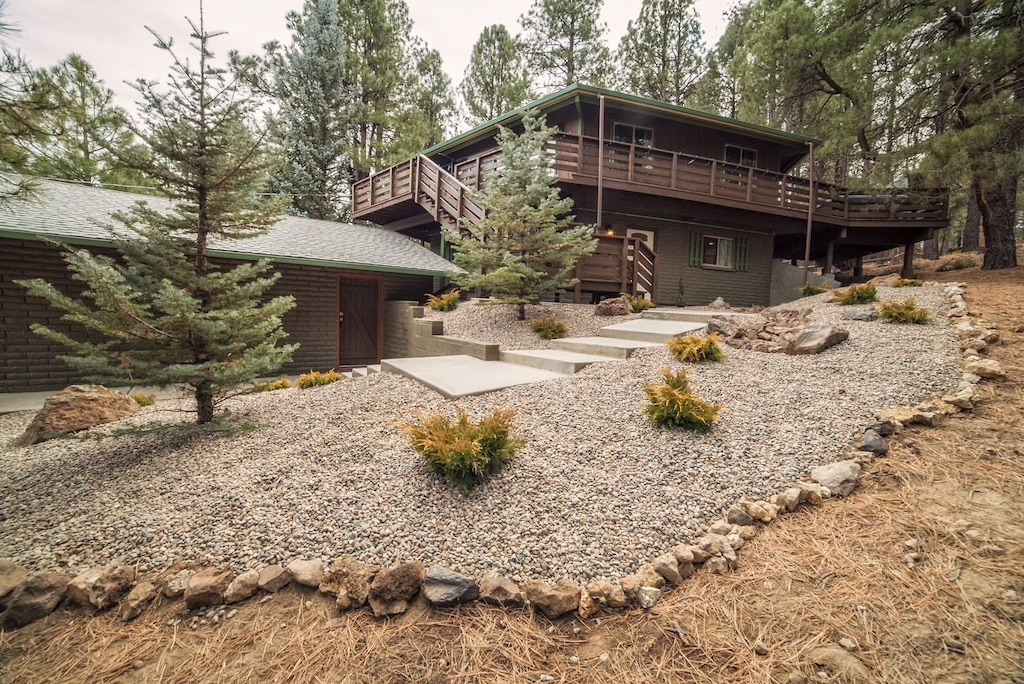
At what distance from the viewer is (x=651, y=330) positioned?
6477 millimetres

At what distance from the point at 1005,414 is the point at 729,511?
8.41 feet

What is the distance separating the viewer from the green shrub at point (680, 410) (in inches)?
131

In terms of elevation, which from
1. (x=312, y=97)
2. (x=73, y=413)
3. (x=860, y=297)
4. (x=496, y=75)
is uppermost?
(x=496, y=75)

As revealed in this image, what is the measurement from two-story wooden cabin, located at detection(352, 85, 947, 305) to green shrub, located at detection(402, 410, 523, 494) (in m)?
6.99

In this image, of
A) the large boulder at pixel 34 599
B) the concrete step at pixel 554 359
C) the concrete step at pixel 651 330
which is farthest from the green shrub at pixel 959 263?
the large boulder at pixel 34 599

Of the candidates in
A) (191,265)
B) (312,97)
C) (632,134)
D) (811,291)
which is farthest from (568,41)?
(191,265)

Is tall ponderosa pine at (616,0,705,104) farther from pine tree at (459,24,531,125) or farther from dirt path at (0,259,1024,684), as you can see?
dirt path at (0,259,1024,684)

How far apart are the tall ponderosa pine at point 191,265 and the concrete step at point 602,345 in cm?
390

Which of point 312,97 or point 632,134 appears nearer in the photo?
point 632,134

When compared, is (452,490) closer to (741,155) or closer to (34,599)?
(34,599)

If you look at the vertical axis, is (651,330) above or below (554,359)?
above

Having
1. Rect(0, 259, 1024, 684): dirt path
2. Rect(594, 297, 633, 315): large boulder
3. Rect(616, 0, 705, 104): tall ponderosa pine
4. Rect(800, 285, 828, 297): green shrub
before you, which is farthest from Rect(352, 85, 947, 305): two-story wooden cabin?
Rect(0, 259, 1024, 684): dirt path

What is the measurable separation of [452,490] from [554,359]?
289 centimetres

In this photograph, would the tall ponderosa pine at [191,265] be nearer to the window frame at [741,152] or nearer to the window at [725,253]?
the window at [725,253]
